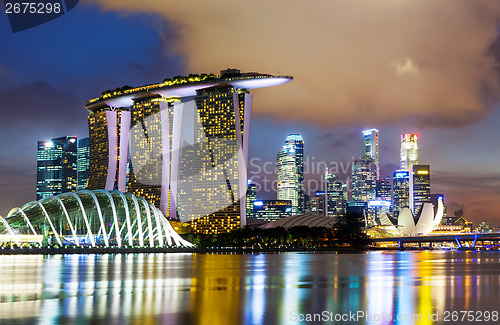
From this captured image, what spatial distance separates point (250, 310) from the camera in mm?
23922

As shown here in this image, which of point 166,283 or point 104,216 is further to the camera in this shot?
point 104,216

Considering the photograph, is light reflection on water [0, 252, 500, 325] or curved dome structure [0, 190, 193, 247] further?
curved dome structure [0, 190, 193, 247]

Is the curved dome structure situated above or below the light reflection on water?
above

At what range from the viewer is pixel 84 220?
127375mm

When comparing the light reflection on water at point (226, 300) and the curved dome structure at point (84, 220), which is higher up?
the curved dome structure at point (84, 220)

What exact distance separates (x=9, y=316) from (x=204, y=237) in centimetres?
16602

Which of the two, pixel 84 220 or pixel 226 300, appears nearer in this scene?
pixel 226 300

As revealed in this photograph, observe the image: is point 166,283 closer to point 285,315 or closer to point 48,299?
point 48,299

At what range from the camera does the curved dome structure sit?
122562 mm

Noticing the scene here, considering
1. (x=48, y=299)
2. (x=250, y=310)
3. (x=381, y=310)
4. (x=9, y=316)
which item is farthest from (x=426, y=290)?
(x=9, y=316)

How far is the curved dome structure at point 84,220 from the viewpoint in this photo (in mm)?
122562

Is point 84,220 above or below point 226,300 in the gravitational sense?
above

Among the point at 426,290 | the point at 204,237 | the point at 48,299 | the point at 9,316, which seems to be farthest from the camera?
the point at 204,237

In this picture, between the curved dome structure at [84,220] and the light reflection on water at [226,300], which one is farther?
the curved dome structure at [84,220]
